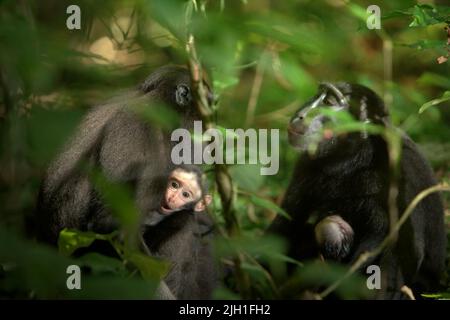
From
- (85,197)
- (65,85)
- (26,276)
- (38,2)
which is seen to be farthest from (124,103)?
(26,276)

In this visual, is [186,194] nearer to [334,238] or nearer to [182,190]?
[182,190]

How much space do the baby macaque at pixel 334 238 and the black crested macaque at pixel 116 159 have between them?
31.2 inches

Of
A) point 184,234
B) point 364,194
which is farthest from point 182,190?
point 364,194

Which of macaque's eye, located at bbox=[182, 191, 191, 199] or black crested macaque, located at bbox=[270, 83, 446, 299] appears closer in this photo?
macaque's eye, located at bbox=[182, 191, 191, 199]

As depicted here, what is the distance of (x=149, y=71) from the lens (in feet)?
11.2

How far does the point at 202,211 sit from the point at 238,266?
112 cm

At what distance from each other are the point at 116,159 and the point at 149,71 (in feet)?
1.74

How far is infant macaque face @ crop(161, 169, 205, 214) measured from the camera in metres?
3.29

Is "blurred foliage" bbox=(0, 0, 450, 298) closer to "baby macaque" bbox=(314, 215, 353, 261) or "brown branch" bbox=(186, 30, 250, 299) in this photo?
"brown branch" bbox=(186, 30, 250, 299)

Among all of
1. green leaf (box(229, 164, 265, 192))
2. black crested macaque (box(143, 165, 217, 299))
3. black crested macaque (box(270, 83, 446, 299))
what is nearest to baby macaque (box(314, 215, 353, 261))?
black crested macaque (box(270, 83, 446, 299))

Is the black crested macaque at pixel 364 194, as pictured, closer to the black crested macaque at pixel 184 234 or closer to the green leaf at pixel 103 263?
the black crested macaque at pixel 184 234

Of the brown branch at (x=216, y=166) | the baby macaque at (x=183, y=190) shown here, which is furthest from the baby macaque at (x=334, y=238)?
the brown branch at (x=216, y=166)

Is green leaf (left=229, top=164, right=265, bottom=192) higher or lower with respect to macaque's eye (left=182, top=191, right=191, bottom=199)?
higher

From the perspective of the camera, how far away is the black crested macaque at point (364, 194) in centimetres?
359
